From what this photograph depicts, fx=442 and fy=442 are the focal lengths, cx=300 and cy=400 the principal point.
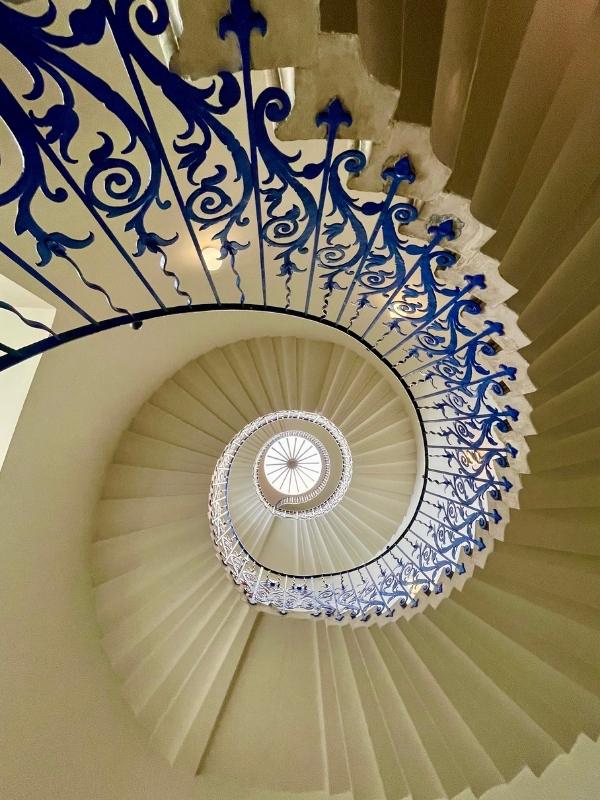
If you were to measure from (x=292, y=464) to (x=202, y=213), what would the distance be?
10.1 meters

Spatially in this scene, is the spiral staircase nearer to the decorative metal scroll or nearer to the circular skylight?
the decorative metal scroll

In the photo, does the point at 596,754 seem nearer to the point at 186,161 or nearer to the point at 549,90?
the point at 549,90

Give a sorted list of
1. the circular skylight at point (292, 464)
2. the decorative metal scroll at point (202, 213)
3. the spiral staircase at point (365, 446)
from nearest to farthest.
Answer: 1. the decorative metal scroll at point (202, 213)
2. the spiral staircase at point (365, 446)
3. the circular skylight at point (292, 464)

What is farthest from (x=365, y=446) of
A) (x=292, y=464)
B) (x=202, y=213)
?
(x=202, y=213)

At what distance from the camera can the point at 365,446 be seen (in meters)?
8.16

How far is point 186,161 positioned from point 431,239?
1246 millimetres

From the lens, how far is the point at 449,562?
4211 millimetres

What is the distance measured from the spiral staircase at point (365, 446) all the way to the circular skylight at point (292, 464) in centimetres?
404

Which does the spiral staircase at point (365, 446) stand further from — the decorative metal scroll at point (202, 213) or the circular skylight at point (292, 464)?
the circular skylight at point (292, 464)

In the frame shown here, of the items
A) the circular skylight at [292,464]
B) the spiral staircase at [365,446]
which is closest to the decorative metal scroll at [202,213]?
the spiral staircase at [365,446]

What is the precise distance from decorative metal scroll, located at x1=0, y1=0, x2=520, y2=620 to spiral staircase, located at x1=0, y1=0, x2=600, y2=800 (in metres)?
0.05

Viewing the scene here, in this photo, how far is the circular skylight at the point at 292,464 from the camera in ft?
38.7

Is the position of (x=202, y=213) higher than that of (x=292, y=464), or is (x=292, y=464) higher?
(x=202, y=213)

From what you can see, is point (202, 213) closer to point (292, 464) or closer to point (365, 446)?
point (365, 446)
